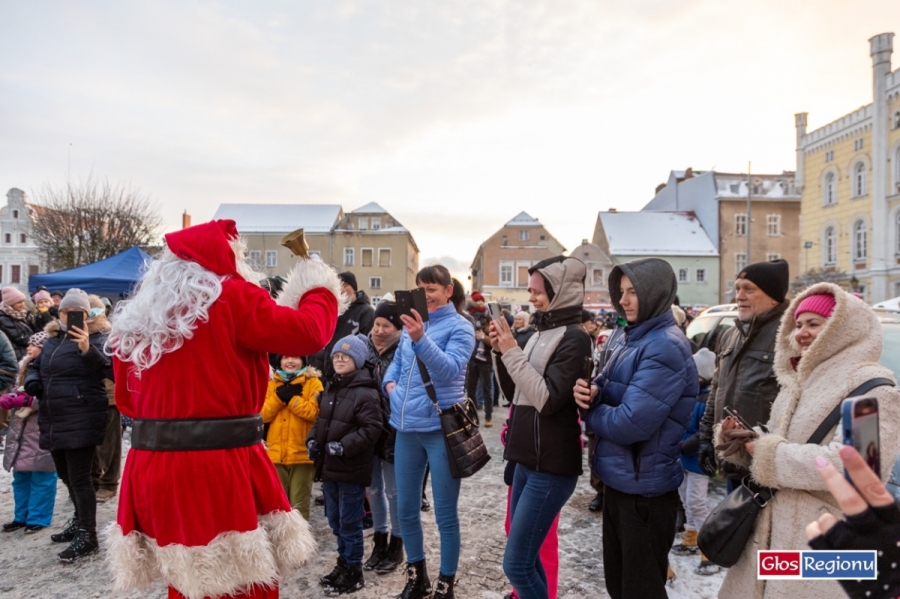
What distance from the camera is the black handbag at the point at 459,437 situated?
3.18 meters

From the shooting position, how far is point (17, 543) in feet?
14.6

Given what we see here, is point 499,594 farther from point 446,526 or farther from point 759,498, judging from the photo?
point 759,498

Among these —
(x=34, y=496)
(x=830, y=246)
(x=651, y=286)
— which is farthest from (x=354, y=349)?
(x=830, y=246)

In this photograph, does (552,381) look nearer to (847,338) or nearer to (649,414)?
(649,414)

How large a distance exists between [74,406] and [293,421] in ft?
5.36

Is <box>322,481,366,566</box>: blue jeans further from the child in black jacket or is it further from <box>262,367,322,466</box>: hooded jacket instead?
<box>262,367,322,466</box>: hooded jacket

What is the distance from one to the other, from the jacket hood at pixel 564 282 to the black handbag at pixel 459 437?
86 centimetres

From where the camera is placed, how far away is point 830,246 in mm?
33594

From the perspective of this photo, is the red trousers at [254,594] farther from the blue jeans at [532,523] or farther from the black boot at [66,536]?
the black boot at [66,536]

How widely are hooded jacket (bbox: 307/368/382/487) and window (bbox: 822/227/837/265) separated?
37.5 metres

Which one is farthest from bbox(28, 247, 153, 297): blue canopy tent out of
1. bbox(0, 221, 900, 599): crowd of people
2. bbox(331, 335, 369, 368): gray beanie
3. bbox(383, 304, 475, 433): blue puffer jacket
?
bbox(383, 304, 475, 433): blue puffer jacket

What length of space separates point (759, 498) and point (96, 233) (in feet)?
88.0

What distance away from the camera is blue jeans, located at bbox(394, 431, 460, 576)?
330cm

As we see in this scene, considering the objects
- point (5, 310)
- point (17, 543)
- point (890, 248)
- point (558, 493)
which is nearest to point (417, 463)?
point (558, 493)
